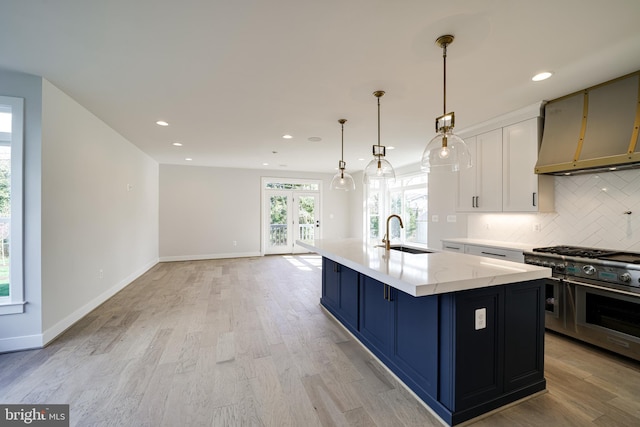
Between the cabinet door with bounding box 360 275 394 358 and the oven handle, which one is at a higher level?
the oven handle

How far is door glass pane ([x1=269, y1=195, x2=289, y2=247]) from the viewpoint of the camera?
26.7 ft

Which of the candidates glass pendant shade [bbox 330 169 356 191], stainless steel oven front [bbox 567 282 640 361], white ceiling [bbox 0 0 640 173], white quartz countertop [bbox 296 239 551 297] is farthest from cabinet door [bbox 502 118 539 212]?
glass pendant shade [bbox 330 169 356 191]

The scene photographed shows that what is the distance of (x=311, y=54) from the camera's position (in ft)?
7.22

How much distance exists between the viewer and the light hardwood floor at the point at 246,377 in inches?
68.3

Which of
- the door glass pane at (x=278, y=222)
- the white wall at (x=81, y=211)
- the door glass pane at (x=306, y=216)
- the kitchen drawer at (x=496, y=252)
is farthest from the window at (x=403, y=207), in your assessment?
the white wall at (x=81, y=211)

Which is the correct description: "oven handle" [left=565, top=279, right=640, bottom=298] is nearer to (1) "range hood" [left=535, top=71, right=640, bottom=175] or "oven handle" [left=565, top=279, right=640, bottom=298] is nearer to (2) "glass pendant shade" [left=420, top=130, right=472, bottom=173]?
(1) "range hood" [left=535, top=71, right=640, bottom=175]

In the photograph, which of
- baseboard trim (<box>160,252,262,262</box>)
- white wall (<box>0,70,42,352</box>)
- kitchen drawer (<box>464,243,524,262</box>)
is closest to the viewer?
white wall (<box>0,70,42,352</box>)

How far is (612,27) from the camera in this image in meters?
1.85

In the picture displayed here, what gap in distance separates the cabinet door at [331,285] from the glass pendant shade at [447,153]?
1.67 metres

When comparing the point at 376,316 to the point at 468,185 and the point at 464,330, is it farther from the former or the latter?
the point at 468,185

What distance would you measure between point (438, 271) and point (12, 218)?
375 cm

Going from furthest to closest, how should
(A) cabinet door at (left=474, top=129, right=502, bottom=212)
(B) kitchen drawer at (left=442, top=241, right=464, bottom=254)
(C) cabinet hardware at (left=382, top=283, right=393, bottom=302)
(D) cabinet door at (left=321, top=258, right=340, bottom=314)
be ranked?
1. (B) kitchen drawer at (left=442, top=241, right=464, bottom=254)
2. (A) cabinet door at (left=474, top=129, right=502, bottom=212)
3. (D) cabinet door at (left=321, top=258, right=340, bottom=314)
4. (C) cabinet hardware at (left=382, top=283, right=393, bottom=302)

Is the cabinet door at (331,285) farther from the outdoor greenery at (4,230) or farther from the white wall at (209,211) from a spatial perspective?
the white wall at (209,211)

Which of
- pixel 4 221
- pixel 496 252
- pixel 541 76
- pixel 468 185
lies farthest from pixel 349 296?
pixel 4 221
